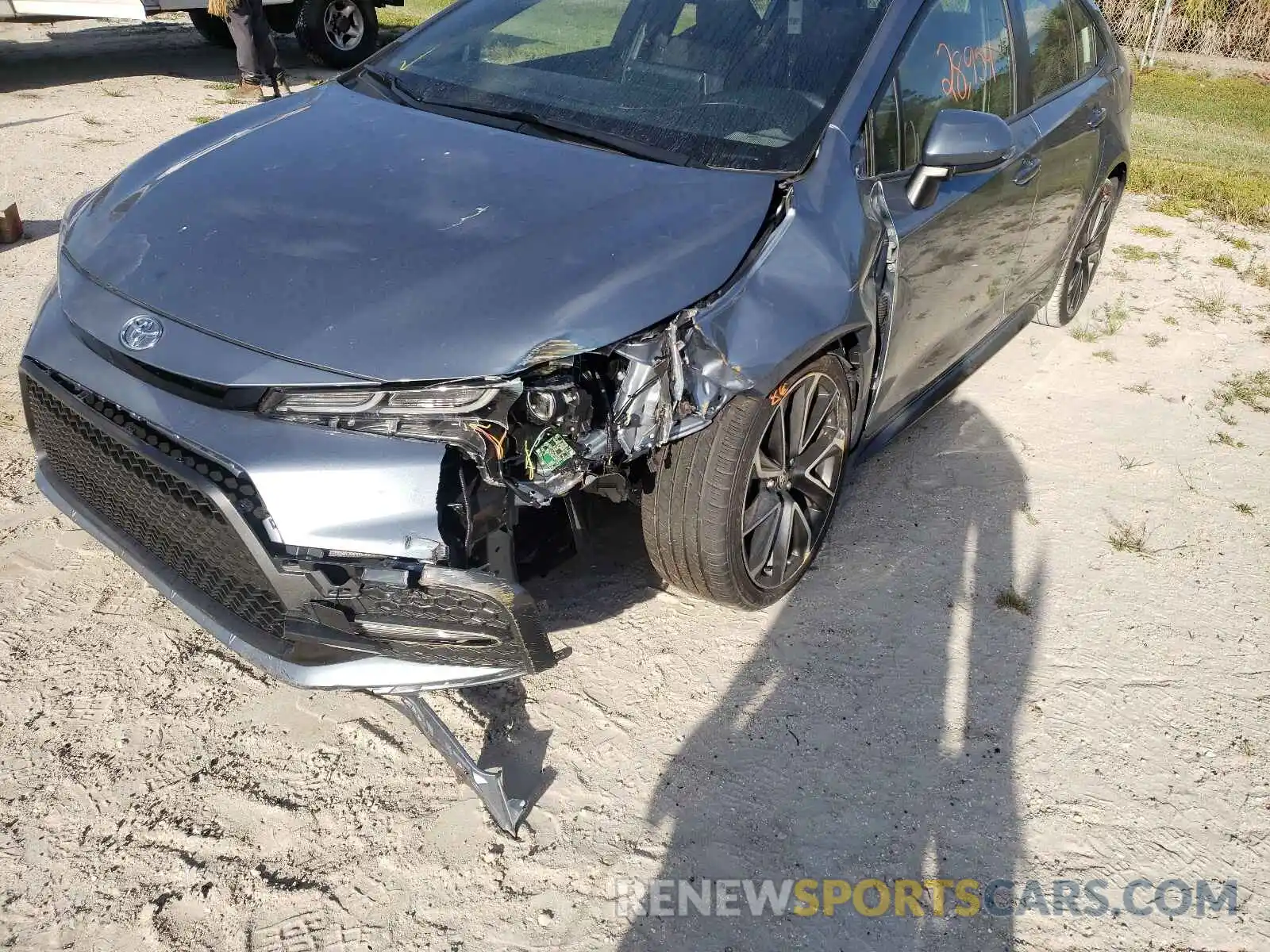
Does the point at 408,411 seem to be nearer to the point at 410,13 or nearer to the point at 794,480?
the point at 794,480

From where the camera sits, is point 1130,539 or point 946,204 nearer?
point 946,204

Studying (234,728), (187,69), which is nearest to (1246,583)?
(234,728)

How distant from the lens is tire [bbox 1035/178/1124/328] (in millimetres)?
4926

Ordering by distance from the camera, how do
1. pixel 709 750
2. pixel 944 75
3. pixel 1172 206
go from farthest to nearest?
pixel 1172 206, pixel 944 75, pixel 709 750

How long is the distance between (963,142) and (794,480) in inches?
41.4

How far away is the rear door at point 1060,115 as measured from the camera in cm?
390

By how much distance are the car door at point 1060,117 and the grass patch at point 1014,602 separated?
4.68 ft

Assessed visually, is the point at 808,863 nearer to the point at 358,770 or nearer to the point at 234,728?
the point at 358,770

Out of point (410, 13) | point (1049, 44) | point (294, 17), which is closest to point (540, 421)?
point (1049, 44)

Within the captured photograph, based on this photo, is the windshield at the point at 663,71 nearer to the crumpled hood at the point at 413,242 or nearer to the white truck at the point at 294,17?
the crumpled hood at the point at 413,242

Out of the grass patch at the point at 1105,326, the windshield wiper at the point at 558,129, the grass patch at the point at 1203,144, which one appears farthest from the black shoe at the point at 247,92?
the grass patch at the point at 1203,144

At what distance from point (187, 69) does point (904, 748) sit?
9.70 meters

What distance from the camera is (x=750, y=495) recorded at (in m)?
2.86

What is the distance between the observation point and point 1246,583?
11.4 ft
